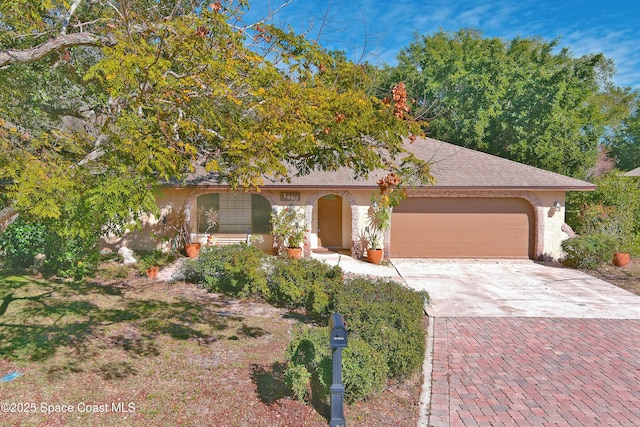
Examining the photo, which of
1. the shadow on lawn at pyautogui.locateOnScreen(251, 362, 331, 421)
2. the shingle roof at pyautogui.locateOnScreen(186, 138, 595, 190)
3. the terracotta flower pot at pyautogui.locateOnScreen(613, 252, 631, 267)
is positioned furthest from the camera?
the shingle roof at pyautogui.locateOnScreen(186, 138, 595, 190)

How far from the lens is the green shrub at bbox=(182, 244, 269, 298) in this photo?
9789 millimetres

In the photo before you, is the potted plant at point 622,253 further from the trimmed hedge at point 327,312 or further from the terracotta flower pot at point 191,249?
the terracotta flower pot at point 191,249

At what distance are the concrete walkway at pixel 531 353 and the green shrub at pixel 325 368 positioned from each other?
2.41ft

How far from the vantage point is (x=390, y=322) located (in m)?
6.44

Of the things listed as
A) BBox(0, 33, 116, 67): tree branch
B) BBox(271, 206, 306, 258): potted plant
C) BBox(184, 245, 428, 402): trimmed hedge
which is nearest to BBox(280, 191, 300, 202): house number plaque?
BBox(271, 206, 306, 258): potted plant

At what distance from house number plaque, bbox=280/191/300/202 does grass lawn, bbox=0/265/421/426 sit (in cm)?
584

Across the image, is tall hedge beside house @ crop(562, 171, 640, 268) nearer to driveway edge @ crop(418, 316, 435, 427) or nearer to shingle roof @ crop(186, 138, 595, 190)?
shingle roof @ crop(186, 138, 595, 190)

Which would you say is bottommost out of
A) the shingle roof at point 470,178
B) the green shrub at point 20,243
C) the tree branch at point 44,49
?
the green shrub at point 20,243

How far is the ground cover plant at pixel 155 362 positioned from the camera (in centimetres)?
501

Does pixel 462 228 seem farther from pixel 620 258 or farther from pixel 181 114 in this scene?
pixel 181 114

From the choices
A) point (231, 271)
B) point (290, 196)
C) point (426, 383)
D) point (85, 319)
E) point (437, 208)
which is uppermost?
point (290, 196)

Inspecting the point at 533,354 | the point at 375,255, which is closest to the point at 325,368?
the point at 533,354

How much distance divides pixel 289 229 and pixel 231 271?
529 cm

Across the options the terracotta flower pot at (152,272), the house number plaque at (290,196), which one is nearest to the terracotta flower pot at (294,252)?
the house number plaque at (290,196)
